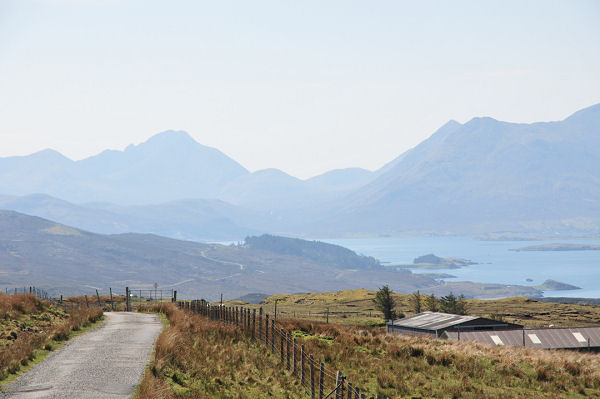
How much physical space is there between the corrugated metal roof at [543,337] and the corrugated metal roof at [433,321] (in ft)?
19.7

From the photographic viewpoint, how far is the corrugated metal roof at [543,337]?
206ft

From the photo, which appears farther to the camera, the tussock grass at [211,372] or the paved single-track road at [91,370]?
the tussock grass at [211,372]

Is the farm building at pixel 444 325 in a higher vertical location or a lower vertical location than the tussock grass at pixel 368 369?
lower

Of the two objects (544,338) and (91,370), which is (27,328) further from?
(544,338)

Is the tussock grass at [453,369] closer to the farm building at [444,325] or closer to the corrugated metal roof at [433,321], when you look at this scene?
the farm building at [444,325]

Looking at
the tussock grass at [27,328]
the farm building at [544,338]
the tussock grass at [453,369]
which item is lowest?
the farm building at [544,338]

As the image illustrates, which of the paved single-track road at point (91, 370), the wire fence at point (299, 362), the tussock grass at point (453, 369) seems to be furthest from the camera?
the tussock grass at point (453, 369)

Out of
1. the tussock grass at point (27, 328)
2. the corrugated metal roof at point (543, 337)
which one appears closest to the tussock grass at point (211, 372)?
the tussock grass at point (27, 328)

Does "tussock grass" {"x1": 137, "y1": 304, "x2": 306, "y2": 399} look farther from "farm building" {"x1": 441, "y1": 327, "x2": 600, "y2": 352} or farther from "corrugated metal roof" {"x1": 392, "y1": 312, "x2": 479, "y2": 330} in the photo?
→ "corrugated metal roof" {"x1": 392, "y1": 312, "x2": 479, "y2": 330}

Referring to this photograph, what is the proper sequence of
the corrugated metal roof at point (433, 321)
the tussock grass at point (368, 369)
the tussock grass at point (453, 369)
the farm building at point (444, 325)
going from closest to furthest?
the tussock grass at point (368, 369), the tussock grass at point (453, 369), the farm building at point (444, 325), the corrugated metal roof at point (433, 321)

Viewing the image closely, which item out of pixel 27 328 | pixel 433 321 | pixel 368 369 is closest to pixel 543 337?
pixel 433 321

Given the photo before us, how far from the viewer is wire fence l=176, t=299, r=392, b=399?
73.2ft

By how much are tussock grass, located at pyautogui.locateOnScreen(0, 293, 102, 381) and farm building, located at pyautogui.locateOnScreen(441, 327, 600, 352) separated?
1430 inches

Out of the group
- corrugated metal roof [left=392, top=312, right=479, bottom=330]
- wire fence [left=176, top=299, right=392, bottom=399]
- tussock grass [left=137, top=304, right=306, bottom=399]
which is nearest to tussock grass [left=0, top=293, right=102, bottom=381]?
tussock grass [left=137, top=304, right=306, bottom=399]
